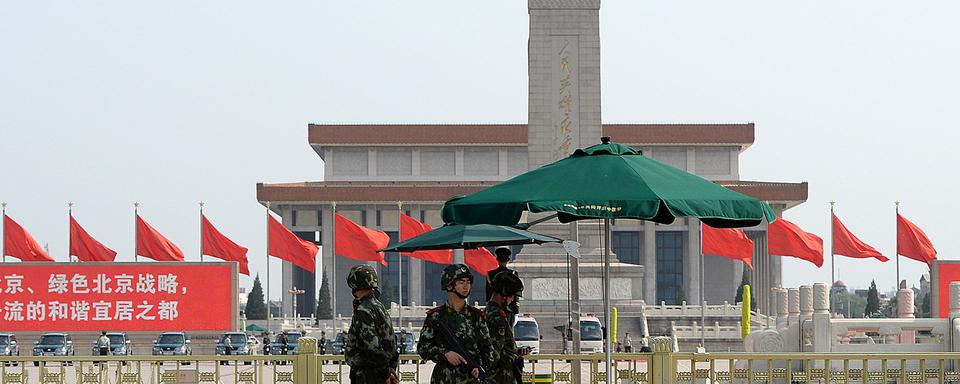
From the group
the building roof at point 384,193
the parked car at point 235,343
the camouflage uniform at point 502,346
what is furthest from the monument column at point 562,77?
the camouflage uniform at point 502,346

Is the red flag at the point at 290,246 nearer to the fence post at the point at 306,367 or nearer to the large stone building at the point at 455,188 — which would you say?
the fence post at the point at 306,367

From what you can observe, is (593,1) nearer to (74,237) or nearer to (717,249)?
(717,249)

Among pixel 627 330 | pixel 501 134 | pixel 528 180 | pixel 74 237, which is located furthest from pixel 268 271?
pixel 528 180

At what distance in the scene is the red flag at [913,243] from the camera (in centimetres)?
5000

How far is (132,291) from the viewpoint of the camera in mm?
49469

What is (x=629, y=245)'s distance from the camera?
9806 cm

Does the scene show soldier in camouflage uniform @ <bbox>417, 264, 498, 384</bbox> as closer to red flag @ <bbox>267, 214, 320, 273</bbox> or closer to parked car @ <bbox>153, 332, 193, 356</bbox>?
parked car @ <bbox>153, 332, 193, 356</bbox>

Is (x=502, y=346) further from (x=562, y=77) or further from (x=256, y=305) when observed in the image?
(x=256, y=305)

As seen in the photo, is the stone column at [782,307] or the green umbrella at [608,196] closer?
the green umbrella at [608,196]

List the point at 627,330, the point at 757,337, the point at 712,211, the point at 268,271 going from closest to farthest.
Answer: the point at 712,211 < the point at 757,337 < the point at 268,271 < the point at 627,330

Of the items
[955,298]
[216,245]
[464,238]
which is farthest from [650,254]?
[464,238]

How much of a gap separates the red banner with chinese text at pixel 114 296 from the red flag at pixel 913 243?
20780mm

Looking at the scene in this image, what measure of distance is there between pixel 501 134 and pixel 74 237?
158ft

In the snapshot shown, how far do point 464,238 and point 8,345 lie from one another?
31445 millimetres
